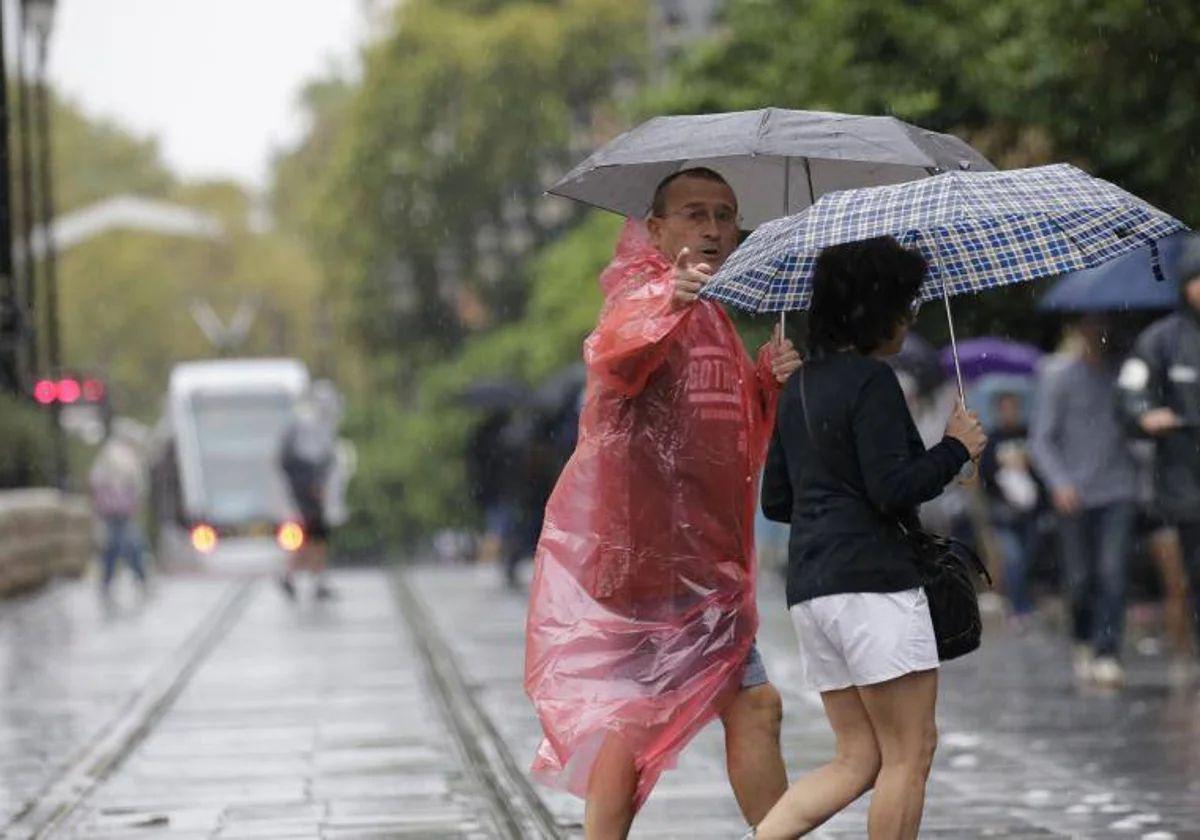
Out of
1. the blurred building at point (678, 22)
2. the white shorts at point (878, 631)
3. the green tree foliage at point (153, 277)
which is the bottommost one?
the white shorts at point (878, 631)

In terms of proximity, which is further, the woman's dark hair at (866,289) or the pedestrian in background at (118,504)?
the pedestrian in background at (118,504)

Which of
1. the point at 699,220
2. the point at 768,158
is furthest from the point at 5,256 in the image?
the point at 699,220

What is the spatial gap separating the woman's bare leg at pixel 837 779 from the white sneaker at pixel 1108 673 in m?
7.05

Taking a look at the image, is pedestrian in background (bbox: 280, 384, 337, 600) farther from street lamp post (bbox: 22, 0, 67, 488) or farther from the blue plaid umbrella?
the blue plaid umbrella

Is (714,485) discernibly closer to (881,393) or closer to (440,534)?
(881,393)

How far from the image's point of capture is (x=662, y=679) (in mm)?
6695

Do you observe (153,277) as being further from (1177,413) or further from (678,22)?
(1177,413)

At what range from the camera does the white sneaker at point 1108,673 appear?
13188 mm

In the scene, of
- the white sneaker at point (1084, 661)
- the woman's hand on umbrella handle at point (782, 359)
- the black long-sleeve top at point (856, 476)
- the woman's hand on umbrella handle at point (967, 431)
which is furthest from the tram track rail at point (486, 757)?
the white sneaker at point (1084, 661)

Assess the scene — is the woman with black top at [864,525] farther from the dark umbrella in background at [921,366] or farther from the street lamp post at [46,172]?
the street lamp post at [46,172]

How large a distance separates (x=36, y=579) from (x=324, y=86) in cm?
6407

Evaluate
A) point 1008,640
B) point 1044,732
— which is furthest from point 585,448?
point 1008,640

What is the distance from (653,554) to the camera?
672cm

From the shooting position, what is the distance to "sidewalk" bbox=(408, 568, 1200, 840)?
867cm
